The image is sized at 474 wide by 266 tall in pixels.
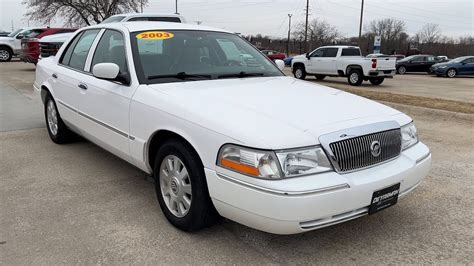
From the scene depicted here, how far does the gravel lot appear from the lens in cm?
285

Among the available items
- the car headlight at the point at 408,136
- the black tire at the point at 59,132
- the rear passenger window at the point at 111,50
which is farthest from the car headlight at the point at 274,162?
the black tire at the point at 59,132

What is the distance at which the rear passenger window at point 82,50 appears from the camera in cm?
465

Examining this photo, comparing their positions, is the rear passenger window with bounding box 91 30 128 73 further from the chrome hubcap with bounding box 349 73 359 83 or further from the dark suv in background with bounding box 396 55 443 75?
the dark suv in background with bounding box 396 55 443 75

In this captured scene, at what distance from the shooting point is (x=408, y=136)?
3.30 metres

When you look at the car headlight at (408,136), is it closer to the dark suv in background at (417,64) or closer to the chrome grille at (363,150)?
the chrome grille at (363,150)

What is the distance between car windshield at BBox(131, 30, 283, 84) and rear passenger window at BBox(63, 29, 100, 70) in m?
1.03

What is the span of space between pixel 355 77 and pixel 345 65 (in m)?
0.77

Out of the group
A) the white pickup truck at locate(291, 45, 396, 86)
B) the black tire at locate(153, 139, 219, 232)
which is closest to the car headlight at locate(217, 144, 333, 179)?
the black tire at locate(153, 139, 219, 232)

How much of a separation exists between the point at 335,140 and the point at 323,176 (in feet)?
0.83

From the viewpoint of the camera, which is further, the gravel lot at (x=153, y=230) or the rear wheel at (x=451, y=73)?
the rear wheel at (x=451, y=73)

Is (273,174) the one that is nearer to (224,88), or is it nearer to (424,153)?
(224,88)

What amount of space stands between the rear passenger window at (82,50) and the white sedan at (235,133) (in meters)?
0.20

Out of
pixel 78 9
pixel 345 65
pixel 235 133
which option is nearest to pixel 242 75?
pixel 235 133

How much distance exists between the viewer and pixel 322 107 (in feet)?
10.1
